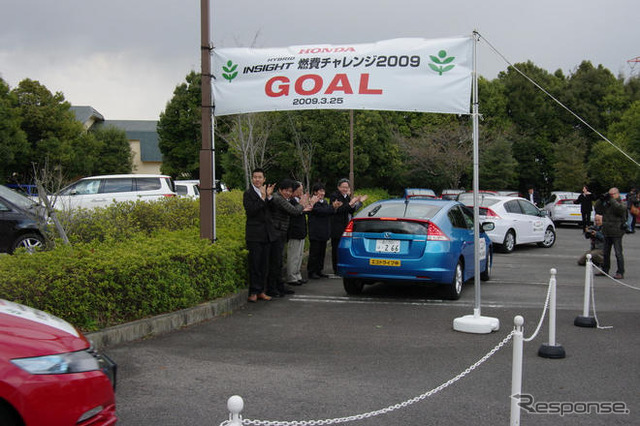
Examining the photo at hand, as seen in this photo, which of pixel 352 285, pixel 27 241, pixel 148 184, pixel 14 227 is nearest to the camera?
pixel 352 285

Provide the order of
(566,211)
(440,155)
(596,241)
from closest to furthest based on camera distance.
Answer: (596,241) < (566,211) < (440,155)

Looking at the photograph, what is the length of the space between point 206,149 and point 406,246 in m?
3.37

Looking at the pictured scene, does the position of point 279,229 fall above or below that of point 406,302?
above

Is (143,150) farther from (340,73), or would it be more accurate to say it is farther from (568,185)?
(340,73)

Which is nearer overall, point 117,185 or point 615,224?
point 615,224

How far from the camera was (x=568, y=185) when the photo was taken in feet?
147

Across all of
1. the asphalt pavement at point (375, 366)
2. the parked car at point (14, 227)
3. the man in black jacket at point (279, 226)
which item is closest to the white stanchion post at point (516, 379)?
the asphalt pavement at point (375, 366)

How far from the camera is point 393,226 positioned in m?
9.27

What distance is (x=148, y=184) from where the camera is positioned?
733 inches

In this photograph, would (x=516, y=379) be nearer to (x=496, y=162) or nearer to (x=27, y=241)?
(x=27, y=241)

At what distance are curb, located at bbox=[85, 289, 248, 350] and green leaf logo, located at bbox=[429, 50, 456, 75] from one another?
4.27 metres

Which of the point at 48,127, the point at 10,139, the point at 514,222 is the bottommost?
the point at 514,222

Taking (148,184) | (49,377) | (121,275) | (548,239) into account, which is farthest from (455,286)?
(148,184)

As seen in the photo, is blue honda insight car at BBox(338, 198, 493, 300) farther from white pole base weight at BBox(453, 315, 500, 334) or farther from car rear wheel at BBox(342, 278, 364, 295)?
white pole base weight at BBox(453, 315, 500, 334)
